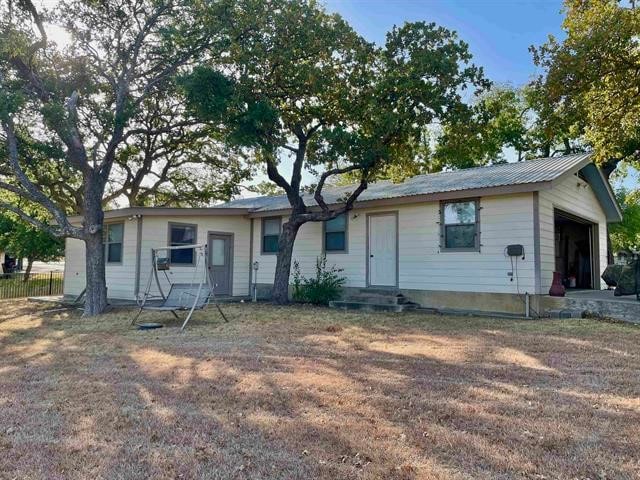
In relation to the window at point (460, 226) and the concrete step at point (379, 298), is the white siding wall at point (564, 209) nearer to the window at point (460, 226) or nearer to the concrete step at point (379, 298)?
the window at point (460, 226)

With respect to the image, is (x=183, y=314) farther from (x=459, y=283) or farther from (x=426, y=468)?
(x=426, y=468)

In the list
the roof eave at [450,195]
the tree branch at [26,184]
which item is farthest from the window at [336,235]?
the tree branch at [26,184]

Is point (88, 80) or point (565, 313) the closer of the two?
point (565, 313)

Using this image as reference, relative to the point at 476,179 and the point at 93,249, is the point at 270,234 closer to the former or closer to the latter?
the point at 93,249

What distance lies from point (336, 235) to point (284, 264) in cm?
161

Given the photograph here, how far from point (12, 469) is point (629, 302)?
9307 millimetres

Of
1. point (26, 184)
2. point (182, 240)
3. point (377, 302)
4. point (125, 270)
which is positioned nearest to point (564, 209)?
point (377, 302)

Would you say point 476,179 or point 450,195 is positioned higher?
point 476,179

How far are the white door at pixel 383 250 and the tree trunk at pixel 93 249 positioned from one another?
20.9 feet

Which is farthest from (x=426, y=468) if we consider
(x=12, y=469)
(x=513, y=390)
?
(x=12, y=469)

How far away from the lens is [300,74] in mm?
10320

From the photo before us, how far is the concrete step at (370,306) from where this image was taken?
10.5 metres

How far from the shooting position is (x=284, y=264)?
39.7 ft

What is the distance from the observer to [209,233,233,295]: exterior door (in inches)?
531
